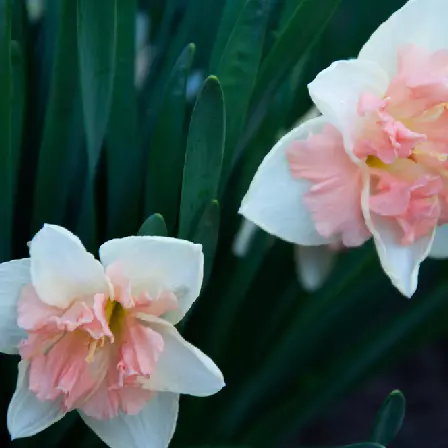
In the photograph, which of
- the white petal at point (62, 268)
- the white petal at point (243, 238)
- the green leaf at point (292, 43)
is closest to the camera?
the white petal at point (62, 268)

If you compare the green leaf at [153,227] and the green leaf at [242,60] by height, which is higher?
the green leaf at [242,60]

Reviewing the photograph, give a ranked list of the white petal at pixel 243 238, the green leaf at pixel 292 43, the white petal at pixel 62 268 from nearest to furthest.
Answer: the white petal at pixel 62 268
the green leaf at pixel 292 43
the white petal at pixel 243 238

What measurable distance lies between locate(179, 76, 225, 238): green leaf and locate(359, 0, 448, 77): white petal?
11 centimetres

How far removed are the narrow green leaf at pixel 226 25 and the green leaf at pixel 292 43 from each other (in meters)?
0.04

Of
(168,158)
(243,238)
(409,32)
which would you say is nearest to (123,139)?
(168,158)

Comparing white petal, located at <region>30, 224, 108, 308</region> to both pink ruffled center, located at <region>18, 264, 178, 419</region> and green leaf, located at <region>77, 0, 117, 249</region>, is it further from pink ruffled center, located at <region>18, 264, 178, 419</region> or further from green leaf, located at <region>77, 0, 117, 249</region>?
green leaf, located at <region>77, 0, 117, 249</region>

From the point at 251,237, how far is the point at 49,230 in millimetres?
270

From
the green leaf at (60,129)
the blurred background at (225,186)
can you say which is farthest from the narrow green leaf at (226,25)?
the green leaf at (60,129)

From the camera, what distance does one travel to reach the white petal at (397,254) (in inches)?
19.7

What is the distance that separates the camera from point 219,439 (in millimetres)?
832

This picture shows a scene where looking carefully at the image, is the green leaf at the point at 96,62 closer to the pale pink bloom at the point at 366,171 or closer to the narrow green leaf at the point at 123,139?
the narrow green leaf at the point at 123,139

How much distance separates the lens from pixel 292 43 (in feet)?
1.97

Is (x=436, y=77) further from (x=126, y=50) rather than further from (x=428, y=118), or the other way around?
(x=126, y=50)

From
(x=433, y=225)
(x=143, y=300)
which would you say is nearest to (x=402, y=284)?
(x=433, y=225)
